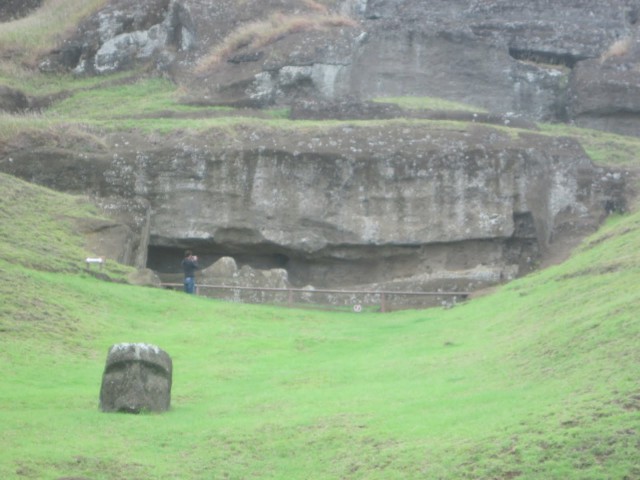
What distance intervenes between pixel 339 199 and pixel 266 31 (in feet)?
39.8

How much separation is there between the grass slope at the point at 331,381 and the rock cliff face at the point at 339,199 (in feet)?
13.6

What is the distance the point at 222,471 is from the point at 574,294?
10.3m

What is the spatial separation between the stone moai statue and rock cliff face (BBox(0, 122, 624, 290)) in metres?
16.6

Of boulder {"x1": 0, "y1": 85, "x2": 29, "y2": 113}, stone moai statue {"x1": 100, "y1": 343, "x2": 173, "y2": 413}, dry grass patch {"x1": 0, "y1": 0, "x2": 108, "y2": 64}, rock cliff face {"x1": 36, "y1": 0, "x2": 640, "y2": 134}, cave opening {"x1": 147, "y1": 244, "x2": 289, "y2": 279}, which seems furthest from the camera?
dry grass patch {"x1": 0, "y1": 0, "x2": 108, "y2": 64}

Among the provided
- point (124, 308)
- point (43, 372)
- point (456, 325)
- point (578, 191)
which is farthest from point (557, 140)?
point (43, 372)

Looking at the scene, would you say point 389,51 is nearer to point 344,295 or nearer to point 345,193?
point 345,193

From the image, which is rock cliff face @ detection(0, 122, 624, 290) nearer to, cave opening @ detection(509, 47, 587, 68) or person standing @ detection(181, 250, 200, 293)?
person standing @ detection(181, 250, 200, 293)

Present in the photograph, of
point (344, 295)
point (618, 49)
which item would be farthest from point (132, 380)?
point (618, 49)

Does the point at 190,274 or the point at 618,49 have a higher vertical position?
the point at 618,49

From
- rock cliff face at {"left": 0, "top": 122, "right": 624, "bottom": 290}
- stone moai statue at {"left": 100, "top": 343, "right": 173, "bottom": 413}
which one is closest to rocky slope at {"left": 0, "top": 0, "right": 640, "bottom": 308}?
rock cliff face at {"left": 0, "top": 122, "right": 624, "bottom": 290}

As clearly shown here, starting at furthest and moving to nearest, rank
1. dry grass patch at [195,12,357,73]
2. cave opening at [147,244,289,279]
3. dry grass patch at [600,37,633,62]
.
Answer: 1. dry grass patch at [600,37,633,62]
2. dry grass patch at [195,12,357,73]
3. cave opening at [147,244,289,279]

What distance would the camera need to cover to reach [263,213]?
35.6 m

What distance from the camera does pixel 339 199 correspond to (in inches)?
1405

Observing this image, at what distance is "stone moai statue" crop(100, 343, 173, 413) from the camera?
18391mm
